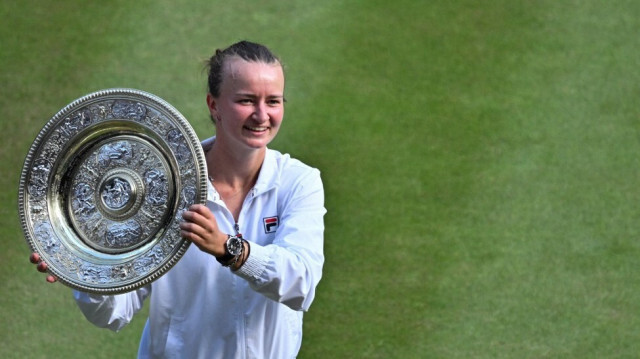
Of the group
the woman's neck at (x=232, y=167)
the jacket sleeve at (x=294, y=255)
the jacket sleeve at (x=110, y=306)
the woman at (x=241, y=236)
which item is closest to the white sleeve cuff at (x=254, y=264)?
the jacket sleeve at (x=294, y=255)

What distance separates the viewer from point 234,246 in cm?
375

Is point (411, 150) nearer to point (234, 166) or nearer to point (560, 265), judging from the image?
point (560, 265)

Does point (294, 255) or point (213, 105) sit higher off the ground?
point (213, 105)

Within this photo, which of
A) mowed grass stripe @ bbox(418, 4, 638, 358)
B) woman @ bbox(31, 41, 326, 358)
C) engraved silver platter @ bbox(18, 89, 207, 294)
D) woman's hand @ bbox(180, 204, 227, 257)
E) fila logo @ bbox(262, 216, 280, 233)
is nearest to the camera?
woman's hand @ bbox(180, 204, 227, 257)

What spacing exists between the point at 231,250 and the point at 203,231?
0.34 feet

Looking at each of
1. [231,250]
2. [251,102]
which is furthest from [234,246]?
[251,102]

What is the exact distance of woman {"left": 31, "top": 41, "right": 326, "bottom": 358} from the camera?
4004mm

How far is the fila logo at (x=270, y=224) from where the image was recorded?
4.12 metres

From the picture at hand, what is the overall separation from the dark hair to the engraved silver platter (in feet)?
0.77

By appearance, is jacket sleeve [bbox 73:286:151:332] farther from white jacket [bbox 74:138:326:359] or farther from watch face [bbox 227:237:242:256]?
watch face [bbox 227:237:242:256]

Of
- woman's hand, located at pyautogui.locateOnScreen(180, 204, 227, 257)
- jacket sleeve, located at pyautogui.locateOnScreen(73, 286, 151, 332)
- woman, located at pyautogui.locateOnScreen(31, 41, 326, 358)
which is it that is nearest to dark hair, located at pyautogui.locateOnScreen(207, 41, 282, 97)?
woman, located at pyautogui.locateOnScreen(31, 41, 326, 358)

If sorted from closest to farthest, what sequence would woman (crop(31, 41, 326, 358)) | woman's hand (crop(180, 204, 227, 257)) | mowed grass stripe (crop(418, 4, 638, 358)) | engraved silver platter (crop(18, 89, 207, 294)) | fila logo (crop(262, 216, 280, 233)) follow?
1. woman's hand (crop(180, 204, 227, 257))
2. engraved silver platter (crop(18, 89, 207, 294))
3. woman (crop(31, 41, 326, 358))
4. fila logo (crop(262, 216, 280, 233))
5. mowed grass stripe (crop(418, 4, 638, 358))

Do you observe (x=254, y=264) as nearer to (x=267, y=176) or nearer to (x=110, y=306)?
(x=267, y=176)

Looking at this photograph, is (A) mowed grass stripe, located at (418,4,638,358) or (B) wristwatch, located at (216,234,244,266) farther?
(A) mowed grass stripe, located at (418,4,638,358)
